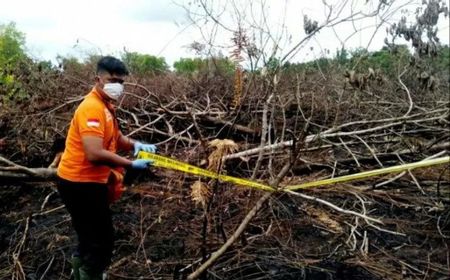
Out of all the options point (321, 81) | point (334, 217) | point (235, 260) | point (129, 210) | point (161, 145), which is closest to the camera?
point (235, 260)

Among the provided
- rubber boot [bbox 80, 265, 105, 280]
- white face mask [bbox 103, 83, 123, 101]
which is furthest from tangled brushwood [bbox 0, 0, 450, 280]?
white face mask [bbox 103, 83, 123, 101]

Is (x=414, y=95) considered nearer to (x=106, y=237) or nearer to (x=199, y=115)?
(x=199, y=115)

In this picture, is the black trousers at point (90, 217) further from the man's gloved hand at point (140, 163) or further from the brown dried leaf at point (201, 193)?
the brown dried leaf at point (201, 193)

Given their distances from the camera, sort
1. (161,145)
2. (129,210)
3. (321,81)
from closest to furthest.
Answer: (129,210)
(161,145)
(321,81)

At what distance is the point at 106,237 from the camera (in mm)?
3158

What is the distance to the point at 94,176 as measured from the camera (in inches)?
120

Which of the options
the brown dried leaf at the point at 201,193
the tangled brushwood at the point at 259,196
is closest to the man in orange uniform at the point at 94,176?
the brown dried leaf at the point at 201,193

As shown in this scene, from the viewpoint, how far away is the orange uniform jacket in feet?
9.59

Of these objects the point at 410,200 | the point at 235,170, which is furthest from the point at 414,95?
the point at 235,170

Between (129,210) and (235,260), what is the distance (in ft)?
5.36

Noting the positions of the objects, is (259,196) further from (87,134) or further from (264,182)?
(87,134)

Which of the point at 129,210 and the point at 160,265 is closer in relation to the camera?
the point at 160,265

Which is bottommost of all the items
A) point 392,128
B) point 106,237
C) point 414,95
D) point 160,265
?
point 160,265

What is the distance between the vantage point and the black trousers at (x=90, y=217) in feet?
10.0
